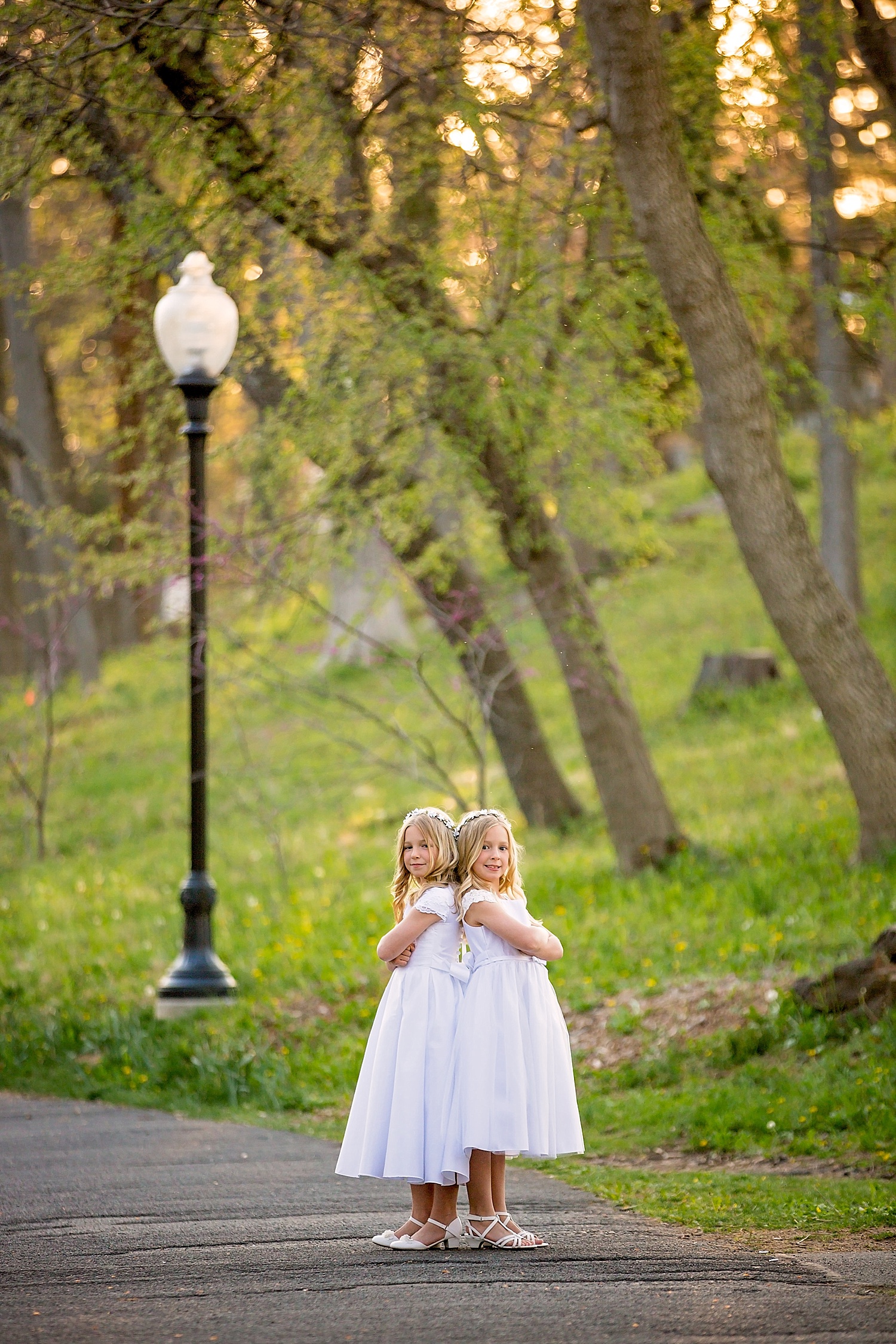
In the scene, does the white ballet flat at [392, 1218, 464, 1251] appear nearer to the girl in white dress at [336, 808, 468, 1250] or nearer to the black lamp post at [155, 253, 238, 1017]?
the girl in white dress at [336, 808, 468, 1250]

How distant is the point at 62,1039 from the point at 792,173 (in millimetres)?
15031

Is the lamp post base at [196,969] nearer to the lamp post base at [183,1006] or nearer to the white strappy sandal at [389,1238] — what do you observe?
the lamp post base at [183,1006]

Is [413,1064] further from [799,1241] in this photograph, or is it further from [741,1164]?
[741,1164]

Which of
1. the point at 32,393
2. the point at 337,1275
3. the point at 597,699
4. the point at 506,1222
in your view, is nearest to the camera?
the point at 337,1275

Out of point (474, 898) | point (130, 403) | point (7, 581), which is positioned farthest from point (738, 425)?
point (7, 581)

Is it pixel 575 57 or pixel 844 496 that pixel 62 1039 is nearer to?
pixel 575 57

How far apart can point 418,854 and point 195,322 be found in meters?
4.75

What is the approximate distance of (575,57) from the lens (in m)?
9.08

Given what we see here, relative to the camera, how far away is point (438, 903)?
4.40 meters

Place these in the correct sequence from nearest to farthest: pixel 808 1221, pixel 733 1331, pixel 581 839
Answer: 1. pixel 733 1331
2. pixel 808 1221
3. pixel 581 839

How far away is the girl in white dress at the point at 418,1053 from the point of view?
13.8ft

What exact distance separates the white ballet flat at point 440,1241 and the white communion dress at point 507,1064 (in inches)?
6.5

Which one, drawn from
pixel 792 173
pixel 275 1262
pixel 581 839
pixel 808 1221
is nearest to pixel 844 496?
pixel 792 173

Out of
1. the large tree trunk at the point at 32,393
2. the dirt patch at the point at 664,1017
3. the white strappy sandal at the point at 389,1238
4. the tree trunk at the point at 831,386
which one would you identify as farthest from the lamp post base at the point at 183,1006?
the large tree trunk at the point at 32,393
